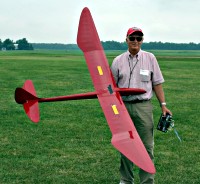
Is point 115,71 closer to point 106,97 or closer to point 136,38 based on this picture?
point 136,38

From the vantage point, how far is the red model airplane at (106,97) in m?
3.40

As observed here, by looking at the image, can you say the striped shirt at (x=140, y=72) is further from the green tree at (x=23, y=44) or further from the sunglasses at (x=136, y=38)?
the green tree at (x=23, y=44)

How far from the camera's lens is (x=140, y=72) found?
193 inches

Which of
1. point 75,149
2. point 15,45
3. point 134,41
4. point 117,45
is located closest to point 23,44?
point 15,45

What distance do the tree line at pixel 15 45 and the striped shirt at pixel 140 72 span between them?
518ft

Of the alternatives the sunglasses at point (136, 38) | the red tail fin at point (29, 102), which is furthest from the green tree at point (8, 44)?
the sunglasses at point (136, 38)

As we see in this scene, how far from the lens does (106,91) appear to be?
4641 millimetres

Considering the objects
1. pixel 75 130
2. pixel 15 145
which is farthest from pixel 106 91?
pixel 75 130

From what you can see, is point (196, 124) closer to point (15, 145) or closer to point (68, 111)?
point (68, 111)

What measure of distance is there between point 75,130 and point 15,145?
1.82 metres

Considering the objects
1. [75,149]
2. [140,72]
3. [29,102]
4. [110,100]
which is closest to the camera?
[110,100]

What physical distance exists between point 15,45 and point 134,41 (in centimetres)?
16171

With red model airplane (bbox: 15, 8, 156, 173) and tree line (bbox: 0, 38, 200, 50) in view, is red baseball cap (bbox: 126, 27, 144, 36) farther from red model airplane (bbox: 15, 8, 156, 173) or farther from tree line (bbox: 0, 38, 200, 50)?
tree line (bbox: 0, 38, 200, 50)

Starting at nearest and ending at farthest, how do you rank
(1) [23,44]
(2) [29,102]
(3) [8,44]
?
(2) [29,102] < (3) [8,44] < (1) [23,44]
